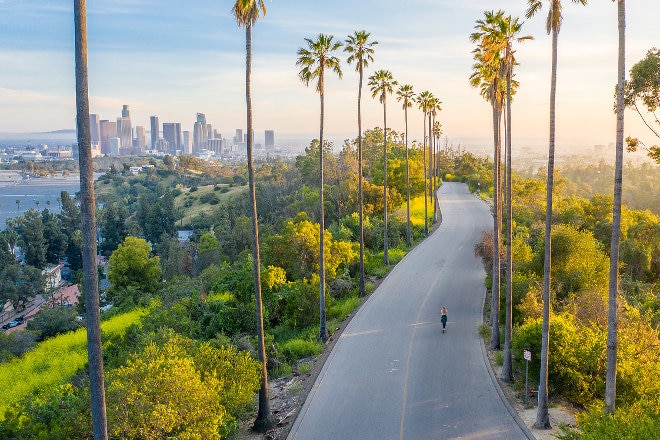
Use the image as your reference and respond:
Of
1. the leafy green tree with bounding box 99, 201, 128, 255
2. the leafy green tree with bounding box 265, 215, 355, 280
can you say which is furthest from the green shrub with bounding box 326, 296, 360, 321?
the leafy green tree with bounding box 99, 201, 128, 255

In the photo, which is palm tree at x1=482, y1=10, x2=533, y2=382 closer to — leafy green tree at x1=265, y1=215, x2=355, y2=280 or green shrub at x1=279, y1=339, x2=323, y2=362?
green shrub at x1=279, y1=339, x2=323, y2=362

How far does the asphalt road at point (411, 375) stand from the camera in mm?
14305

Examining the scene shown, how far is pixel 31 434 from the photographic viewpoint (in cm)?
1220

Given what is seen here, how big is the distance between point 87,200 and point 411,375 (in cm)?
1350

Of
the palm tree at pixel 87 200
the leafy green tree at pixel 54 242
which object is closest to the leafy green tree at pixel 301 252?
the palm tree at pixel 87 200

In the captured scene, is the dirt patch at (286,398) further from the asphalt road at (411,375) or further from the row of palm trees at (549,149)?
the row of palm trees at (549,149)

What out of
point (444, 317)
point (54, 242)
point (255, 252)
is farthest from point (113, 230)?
point (255, 252)

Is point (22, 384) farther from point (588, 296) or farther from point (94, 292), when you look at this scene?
point (588, 296)

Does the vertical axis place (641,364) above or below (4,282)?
above

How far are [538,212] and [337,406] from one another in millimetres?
27658

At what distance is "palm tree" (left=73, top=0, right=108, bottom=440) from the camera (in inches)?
324

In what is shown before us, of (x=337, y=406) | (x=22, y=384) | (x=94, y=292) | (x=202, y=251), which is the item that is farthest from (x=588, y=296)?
(x=202, y=251)

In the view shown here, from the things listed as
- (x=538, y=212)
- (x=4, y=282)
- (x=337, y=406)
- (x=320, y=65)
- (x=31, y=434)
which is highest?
(x=320, y=65)

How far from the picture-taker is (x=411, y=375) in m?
17.9
